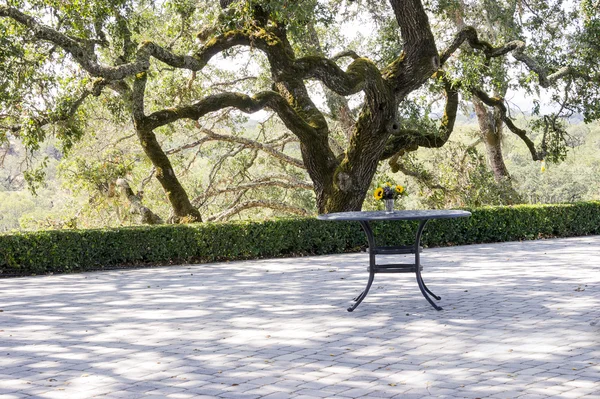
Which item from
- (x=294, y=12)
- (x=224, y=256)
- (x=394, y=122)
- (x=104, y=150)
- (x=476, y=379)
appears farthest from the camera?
(x=104, y=150)

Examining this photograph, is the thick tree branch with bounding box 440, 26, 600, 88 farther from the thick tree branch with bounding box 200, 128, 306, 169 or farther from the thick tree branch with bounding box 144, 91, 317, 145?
the thick tree branch with bounding box 200, 128, 306, 169

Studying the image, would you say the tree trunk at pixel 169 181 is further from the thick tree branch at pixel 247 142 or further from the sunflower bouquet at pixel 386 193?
the sunflower bouquet at pixel 386 193

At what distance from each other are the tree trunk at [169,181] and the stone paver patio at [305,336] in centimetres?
371

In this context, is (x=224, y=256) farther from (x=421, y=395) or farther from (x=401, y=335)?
(x=421, y=395)

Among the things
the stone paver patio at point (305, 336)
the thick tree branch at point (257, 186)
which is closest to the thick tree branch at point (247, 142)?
the thick tree branch at point (257, 186)

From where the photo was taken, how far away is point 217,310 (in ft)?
24.9

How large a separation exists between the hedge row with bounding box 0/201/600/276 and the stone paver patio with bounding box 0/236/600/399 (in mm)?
1224

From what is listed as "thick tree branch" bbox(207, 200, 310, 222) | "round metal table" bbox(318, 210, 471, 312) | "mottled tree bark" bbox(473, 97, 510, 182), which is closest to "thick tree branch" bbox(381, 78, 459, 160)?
"thick tree branch" bbox(207, 200, 310, 222)

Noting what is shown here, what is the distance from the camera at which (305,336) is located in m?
6.10

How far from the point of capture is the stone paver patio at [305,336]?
180 inches

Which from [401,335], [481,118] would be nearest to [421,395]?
[401,335]

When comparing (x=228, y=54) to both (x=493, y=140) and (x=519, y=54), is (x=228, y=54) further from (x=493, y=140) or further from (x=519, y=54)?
(x=493, y=140)

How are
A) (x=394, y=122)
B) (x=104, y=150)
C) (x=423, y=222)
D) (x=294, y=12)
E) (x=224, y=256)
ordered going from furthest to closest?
1. (x=104, y=150)
2. (x=394, y=122)
3. (x=224, y=256)
4. (x=294, y=12)
5. (x=423, y=222)

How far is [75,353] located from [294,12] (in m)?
7.64
